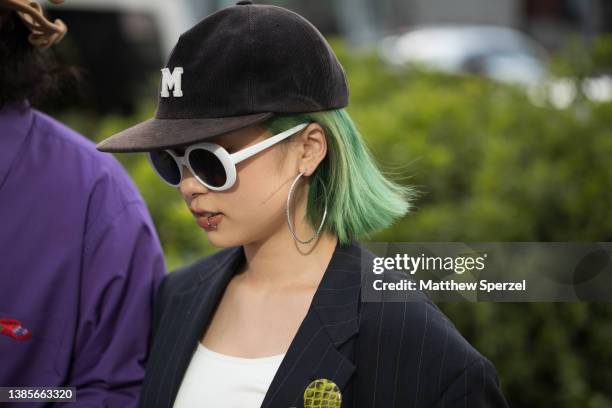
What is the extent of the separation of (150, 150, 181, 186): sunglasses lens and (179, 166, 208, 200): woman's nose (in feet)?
0.14

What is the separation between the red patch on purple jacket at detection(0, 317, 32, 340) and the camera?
7.45 feet

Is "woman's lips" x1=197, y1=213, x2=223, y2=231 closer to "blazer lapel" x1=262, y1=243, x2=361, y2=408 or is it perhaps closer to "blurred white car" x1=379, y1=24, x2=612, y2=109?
"blazer lapel" x1=262, y1=243, x2=361, y2=408

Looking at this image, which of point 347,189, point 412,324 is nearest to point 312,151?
point 347,189

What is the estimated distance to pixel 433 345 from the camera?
196cm

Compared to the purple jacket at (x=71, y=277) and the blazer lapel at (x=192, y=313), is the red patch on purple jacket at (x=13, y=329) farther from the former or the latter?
the blazer lapel at (x=192, y=313)

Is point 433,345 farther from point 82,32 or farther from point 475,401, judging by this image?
point 82,32

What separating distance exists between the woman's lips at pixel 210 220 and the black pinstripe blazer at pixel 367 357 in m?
0.28

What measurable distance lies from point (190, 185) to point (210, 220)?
0.09m

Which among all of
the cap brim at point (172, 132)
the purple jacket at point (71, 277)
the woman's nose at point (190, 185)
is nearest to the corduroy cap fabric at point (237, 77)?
the cap brim at point (172, 132)

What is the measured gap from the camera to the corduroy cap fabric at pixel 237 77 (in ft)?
6.51

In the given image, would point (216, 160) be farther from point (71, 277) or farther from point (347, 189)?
point (71, 277)

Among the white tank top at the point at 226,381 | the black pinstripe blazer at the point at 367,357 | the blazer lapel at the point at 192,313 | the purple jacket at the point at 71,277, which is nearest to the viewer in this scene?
the black pinstripe blazer at the point at 367,357

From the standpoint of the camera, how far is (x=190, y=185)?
2.06 meters

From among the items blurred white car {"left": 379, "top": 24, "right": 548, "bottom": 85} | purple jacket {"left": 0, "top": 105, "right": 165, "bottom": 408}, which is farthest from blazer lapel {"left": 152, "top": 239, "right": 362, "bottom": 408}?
blurred white car {"left": 379, "top": 24, "right": 548, "bottom": 85}
